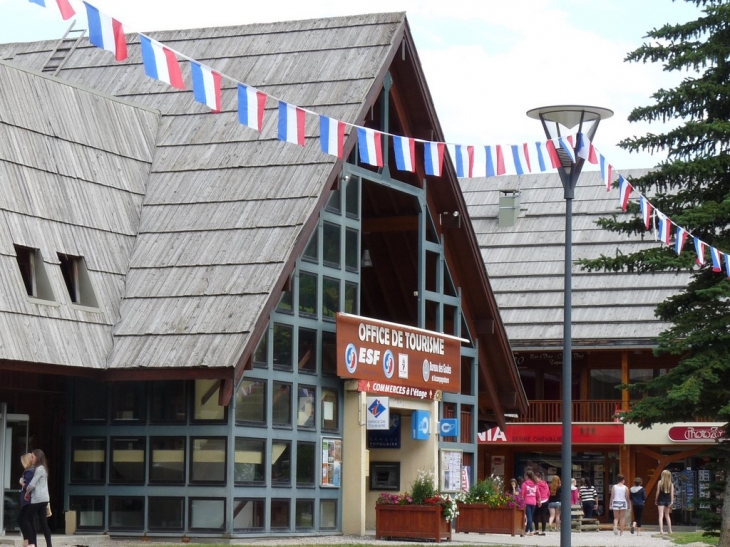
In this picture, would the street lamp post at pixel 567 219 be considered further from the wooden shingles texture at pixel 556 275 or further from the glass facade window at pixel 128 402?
the wooden shingles texture at pixel 556 275

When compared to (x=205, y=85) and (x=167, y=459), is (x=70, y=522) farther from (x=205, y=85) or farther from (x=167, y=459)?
(x=205, y=85)

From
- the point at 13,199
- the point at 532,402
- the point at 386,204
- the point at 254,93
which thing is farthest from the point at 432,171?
the point at 532,402

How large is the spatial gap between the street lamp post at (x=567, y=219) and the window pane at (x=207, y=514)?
7.19 meters

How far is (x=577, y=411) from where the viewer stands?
155 ft

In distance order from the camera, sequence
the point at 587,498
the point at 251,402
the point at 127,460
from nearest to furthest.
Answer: the point at 127,460 < the point at 251,402 < the point at 587,498

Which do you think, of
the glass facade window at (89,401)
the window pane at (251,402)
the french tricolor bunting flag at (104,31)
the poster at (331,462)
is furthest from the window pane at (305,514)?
the french tricolor bunting flag at (104,31)

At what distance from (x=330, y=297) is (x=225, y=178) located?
2.93 meters

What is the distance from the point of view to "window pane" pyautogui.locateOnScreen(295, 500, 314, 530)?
24.9 metres

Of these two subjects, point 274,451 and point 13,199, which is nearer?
point 13,199

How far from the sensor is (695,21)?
24.5 metres

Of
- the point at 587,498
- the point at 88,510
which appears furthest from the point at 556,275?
the point at 88,510

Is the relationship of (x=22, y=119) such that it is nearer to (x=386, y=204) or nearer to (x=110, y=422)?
(x=110, y=422)

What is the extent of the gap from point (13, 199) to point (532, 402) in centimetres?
2737

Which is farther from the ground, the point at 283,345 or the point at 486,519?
the point at 283,345
